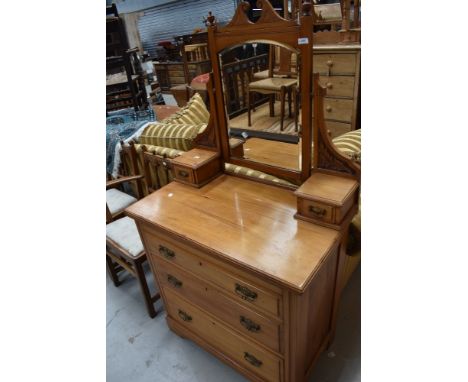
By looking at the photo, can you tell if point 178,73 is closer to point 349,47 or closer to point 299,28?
point 349,47

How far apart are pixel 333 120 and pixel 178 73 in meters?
2.77

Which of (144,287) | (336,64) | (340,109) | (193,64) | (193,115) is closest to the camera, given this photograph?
(144,287)

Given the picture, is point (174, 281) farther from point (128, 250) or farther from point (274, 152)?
point (274, 152)

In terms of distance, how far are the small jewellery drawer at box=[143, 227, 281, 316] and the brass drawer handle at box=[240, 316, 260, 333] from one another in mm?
100

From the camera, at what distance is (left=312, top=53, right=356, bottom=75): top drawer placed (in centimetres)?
263

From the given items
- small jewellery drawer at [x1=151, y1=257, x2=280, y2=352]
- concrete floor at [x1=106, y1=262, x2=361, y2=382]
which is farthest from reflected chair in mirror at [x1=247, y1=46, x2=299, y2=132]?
concrete floor at [x1=106, y1=262, x2=361, y2=382]

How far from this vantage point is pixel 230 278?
1172 millimetres

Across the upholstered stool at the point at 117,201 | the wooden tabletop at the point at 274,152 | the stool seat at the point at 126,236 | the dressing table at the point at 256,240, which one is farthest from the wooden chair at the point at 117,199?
the wooden tabletop at the point at 274,152

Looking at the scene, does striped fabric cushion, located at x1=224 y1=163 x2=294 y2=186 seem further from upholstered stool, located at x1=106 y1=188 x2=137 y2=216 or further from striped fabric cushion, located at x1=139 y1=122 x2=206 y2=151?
upholstered stool, located at x1=106 y1=188 x2=137 y2=216

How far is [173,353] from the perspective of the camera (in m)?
1.72

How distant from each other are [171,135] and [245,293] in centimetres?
130

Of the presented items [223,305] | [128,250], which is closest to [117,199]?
[128,250]

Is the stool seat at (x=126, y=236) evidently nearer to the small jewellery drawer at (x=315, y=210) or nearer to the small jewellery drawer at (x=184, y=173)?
the small jewellery drawer at (x=184, y=173)
